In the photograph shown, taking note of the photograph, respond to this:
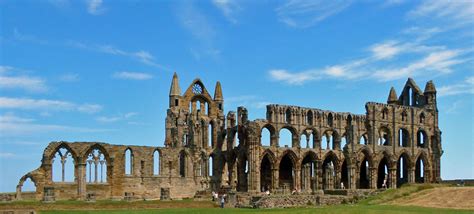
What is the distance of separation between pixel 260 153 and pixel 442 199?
60.9ft

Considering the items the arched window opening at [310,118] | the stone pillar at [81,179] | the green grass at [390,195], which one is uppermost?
→ the arched window opening at [310,118]

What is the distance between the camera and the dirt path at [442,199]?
40.7 m

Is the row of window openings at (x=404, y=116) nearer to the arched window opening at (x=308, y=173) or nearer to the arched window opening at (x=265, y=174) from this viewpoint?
the arched window opening at (x=308, y=173)

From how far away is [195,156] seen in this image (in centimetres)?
5991

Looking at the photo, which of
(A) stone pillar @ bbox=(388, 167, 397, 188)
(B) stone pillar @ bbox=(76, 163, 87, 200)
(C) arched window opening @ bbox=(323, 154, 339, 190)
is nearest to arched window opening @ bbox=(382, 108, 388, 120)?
(A) stone pillar @ bbox=(388, 167, 397, 188)

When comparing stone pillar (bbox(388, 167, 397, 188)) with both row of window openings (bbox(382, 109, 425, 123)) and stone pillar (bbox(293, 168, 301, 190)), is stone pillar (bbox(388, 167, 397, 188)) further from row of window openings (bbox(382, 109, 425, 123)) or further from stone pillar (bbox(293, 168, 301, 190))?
stone pillar (bbox(293, 168, 301, 190))

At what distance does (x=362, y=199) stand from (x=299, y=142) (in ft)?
49.2

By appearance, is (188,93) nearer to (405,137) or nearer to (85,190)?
(85,190)

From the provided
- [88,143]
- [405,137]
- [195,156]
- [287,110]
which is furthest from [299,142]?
[88,143]

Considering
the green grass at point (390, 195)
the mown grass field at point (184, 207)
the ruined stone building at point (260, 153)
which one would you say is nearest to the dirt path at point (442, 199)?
the mown grass field at point (184, 207)

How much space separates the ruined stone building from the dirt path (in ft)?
40.4

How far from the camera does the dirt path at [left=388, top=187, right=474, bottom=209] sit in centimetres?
4069

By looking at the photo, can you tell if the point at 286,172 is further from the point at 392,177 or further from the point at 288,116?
the point at 392,177

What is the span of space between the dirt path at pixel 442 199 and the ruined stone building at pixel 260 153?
40.4ft
